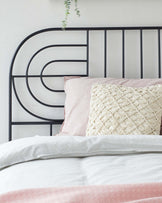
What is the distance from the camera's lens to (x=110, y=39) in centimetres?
249

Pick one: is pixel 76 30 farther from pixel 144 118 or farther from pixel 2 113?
pixel 144 118

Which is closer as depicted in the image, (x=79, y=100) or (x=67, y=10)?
(x=79, y=100)

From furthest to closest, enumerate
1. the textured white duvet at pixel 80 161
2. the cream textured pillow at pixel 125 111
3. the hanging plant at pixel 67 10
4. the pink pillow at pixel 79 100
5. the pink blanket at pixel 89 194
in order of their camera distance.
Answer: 1. the hanging plant at pixel 67 10
2. the pink pillow at pixel 79 100
3. the cream textured pillow at pixel 125 111
4. the textured white duvet at pixel 80 161
5. the pink blanket at pixel 89 194

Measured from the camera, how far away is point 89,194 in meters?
0.82

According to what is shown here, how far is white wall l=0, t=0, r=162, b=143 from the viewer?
249cm

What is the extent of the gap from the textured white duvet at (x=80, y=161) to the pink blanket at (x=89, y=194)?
145 millimetres

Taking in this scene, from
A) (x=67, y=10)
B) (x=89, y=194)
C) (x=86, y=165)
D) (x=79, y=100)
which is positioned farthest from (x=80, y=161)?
(x=67, y=10)

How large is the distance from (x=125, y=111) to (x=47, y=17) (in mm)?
1011

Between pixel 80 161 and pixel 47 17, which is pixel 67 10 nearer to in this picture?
pixel 47 17

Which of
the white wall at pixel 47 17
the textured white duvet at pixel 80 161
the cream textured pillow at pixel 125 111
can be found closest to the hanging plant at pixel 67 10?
the white wall at pixel 47 17

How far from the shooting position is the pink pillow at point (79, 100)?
2058 millimetres

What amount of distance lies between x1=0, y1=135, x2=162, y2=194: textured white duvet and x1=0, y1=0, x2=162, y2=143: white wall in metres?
1.11

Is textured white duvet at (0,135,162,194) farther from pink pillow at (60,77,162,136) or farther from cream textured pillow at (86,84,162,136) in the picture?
pink pillow at (60,77,162,136)

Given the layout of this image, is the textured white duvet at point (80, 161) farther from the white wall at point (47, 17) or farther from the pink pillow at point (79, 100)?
the white wall at point (47, 17)
